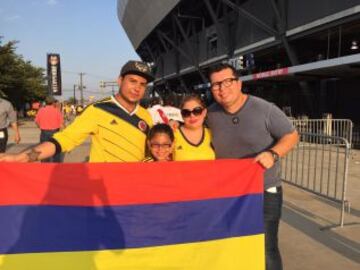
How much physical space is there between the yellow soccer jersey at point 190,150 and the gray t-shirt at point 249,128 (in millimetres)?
77

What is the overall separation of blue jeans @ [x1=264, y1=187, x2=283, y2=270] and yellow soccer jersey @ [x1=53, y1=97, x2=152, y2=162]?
107cm

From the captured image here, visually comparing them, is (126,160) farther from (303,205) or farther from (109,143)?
(303,205)

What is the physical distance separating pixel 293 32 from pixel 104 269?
73.0 ft

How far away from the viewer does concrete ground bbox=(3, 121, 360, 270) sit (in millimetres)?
5402

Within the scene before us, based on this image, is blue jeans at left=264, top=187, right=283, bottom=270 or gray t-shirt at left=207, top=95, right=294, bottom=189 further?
blue jeans at left=264, top=187, right=283, bottom=270

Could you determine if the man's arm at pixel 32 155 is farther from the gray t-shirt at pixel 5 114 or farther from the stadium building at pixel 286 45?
the stadium building at pixel 286 45

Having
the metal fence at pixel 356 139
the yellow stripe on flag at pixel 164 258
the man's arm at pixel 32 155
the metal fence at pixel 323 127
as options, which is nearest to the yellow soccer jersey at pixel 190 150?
the yellow stripe on flag at pixel 164 258

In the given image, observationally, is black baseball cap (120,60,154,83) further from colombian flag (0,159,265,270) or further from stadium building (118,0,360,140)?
stadium building (118,0,360,140)

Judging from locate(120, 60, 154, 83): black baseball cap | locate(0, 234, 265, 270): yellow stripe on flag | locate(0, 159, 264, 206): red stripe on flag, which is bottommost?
locate(0, 234, 265, 270): yellow stripe on flag

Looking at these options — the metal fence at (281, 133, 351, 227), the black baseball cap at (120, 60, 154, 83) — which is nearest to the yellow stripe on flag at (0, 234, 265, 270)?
the black baseball cap at (120, 60, 154, 83)

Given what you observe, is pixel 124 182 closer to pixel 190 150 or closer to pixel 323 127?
pixel 190 150

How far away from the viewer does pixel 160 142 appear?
373 centimetres

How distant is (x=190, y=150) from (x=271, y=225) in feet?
2.82

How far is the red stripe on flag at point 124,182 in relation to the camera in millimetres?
3504
